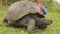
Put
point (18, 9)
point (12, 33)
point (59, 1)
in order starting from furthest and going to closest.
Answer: point (59, 1), point (18, 9), point (12, 33)

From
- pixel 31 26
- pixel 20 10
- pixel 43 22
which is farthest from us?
pixel 20 10

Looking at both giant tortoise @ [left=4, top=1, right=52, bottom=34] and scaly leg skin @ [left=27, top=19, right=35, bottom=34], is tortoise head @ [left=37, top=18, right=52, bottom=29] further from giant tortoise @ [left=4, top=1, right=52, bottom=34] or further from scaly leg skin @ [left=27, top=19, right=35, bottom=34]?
scaly leg skin @ [left=27, top=19, right=35, bottom=34]

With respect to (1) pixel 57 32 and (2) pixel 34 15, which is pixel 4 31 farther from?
(1) pixel 57 32

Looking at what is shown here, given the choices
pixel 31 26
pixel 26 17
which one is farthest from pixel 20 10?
pixel 31 26

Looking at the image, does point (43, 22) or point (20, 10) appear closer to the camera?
point (43, 22)

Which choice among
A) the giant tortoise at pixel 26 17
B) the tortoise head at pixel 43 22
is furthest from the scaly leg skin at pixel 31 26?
the tortoise head at pixel 43 22

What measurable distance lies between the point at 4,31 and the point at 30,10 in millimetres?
718

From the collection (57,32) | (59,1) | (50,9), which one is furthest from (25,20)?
(59,1)

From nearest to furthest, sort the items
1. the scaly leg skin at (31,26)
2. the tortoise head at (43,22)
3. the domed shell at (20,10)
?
the scaly leg skin at (31,26) < the tortoise head at (43,22) < the domed shell at (20,10)

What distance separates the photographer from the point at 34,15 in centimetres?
475

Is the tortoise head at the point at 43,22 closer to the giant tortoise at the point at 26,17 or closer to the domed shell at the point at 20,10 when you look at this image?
the giant tortoise at the point at 26,17

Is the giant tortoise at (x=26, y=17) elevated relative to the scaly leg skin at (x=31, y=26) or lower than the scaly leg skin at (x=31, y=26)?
elevated

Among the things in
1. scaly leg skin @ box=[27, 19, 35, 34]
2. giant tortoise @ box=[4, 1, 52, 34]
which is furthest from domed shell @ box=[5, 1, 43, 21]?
scaly leg skin @ box=[27, 19, 35, 34]

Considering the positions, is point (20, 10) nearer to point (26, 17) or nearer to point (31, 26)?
point (26, 17)
